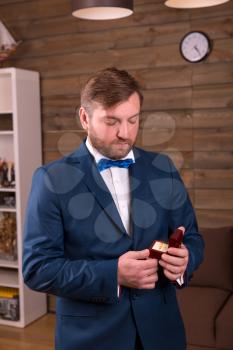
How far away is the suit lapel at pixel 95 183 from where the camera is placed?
1396 mm

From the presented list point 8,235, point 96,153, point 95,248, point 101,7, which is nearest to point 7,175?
point 8,235

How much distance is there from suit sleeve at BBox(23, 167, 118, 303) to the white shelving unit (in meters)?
2.66

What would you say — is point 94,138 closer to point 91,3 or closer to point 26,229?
point 26,229

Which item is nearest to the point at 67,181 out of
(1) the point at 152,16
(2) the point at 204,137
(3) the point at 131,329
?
(3) the point at 131,329

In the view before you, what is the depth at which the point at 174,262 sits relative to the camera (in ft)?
4.39

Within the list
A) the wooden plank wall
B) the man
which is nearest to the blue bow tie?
the man

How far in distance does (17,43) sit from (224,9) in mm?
1764

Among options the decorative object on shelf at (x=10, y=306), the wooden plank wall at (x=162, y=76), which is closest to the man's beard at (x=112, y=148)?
the wooden plank wall at (x=162, y=76)

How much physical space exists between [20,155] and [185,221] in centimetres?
268

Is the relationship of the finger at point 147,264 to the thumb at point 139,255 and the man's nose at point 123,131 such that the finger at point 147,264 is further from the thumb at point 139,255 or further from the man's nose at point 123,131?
the man's nose at point 123,131

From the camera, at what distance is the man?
4.33ft

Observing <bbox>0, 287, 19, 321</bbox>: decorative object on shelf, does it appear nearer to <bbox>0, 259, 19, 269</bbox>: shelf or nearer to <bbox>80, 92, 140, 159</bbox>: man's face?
<bbox>0, 259, 19, 269</bbox>: shelf

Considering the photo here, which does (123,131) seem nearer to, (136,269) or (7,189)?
(136,269)

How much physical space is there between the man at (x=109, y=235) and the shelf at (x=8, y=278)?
275 cm
